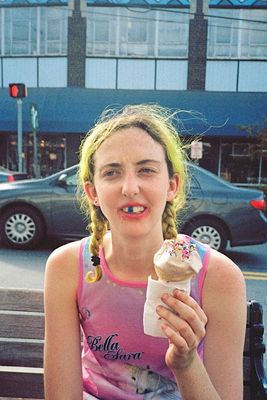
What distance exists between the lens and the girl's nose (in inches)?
62.5

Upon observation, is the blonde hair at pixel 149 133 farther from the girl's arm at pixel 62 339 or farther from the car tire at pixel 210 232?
the car tire at pixel 210 232

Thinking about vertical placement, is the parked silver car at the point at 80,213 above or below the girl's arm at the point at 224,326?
below

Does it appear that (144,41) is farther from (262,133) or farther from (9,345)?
(9,345)

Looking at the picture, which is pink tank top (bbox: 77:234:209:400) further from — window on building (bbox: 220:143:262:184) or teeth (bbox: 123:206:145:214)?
window on building (bbox: 220:143:262:184)

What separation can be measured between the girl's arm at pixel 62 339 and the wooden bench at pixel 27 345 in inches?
17.9

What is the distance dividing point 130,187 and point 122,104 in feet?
53.0

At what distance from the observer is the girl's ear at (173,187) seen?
1813mm

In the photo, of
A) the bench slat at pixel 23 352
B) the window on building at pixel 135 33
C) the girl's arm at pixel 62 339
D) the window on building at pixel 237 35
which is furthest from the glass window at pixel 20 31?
the girl's arm at pixel 62 339

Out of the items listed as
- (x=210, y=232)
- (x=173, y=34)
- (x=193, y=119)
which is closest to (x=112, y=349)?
(x=210, y=232)

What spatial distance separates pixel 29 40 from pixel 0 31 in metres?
1.46

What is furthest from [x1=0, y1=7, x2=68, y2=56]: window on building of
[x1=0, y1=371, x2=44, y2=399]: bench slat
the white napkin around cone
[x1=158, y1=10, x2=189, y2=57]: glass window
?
the white napkin around cone

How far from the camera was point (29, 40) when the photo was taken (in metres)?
19.4

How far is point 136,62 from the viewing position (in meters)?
18.8

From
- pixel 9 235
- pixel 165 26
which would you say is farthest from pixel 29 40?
pixel 9 235
